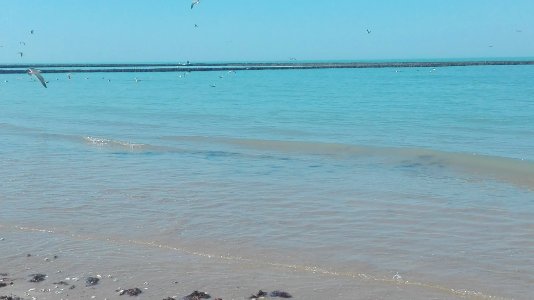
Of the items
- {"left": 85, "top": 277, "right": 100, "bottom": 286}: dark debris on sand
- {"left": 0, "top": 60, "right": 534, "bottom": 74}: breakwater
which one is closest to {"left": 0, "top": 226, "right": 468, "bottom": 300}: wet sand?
{"left": 85, "top": 277, "right": 100, "bottom": 286}: dark debris on sand

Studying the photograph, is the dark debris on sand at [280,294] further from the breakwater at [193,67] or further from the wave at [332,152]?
the breakwater at [193,67]

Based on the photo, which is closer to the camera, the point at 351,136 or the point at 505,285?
the point at 505,285

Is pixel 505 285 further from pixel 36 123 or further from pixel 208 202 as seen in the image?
pixel 36 123

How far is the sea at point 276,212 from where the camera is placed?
845cm

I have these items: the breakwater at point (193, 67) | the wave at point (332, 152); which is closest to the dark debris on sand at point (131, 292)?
the wave at point (332, 152)

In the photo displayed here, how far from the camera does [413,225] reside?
11.0m

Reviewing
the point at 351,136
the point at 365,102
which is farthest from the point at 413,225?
the point at 365,102

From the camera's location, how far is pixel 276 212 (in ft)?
39.2

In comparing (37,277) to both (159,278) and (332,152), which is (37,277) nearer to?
(159,278)

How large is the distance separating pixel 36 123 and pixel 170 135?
8.19m

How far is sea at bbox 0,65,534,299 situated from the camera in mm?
8453

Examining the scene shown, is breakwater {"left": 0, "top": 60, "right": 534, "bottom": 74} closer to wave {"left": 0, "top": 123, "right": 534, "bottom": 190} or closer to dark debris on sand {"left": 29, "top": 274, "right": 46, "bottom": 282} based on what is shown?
wave {"left": 0, "top": 123, "right": 534, "bottom": 190}

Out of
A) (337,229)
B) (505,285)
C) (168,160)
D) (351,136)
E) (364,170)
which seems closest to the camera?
(505,285)

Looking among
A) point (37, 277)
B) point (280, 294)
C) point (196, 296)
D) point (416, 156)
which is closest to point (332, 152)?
point (416, 156)
